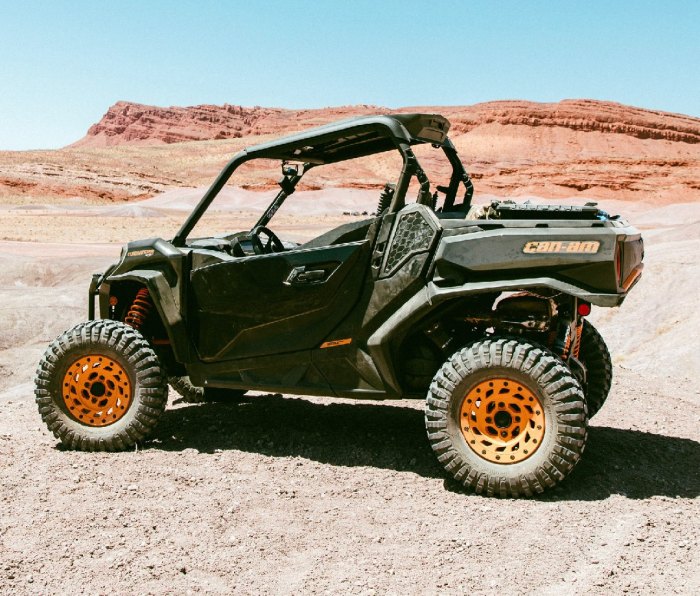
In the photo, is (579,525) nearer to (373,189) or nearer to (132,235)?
(132,235)

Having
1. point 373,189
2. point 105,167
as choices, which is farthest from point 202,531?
point 105,167

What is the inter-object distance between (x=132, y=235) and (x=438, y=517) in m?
26.8

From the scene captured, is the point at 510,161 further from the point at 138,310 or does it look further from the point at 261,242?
the point at 138,310

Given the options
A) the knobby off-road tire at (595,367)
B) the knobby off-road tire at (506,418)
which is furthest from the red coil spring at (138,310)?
the knobby off-road tire at (595,367)

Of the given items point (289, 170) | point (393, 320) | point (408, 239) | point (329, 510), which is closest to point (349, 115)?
point (289, 170)

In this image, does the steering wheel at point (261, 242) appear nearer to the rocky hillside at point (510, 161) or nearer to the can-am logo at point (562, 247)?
the can-am logo at point (562, 247)

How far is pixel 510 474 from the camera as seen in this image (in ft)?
14.1

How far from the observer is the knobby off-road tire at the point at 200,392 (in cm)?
660

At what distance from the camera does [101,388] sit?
5.37 m

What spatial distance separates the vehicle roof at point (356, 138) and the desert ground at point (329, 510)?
76.4 inches

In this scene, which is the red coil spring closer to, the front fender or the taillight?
the front fender

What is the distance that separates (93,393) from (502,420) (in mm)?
2728

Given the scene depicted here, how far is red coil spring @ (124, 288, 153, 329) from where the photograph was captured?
18.4ft

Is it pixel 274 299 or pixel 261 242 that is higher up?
pixel 261 242
